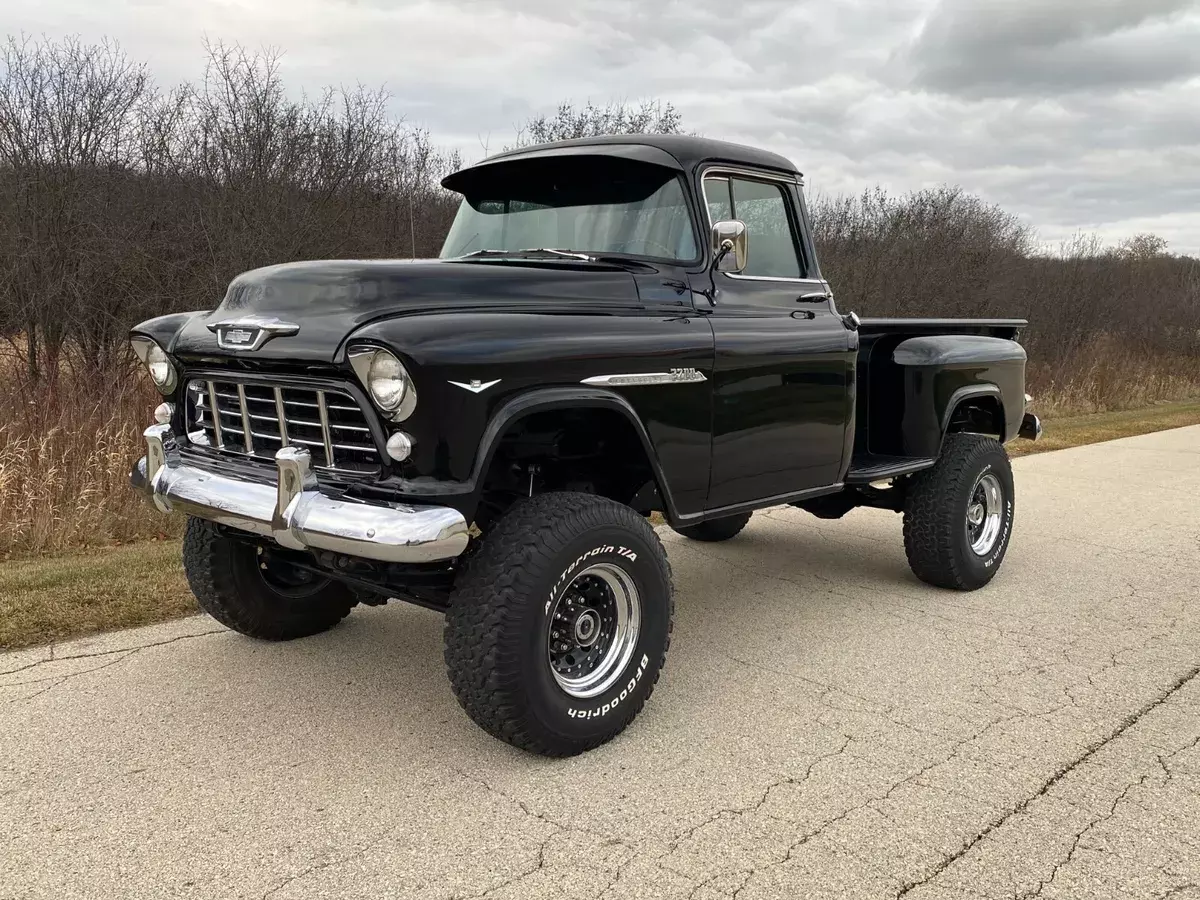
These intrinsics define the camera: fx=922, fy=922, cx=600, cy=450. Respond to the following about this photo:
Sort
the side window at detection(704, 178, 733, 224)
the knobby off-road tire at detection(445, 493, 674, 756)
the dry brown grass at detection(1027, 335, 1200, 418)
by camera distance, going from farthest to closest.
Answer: the dry brown grass at detection(1027, 335, 1200, 418), the side window at detection(704, 178, 733, 224), the knobby off-road tire at detection(445, 493, 674, 756)

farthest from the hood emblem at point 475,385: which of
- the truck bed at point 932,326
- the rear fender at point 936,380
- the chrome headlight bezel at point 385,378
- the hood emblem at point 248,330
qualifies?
the rear fender at point 936,380

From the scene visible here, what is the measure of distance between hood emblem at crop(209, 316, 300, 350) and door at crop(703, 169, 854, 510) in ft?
5.63

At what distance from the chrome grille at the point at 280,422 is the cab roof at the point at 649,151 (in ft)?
5.45

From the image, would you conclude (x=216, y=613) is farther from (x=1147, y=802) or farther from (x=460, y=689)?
(x=1147, y=802)

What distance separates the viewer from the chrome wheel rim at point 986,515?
5.61 meters

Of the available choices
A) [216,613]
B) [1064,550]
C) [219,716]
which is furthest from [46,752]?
[1064,550]

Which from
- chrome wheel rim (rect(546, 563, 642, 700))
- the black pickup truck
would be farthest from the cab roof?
chrome wheel rim (rect(546, 563, 642, 700))

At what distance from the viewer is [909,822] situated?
2879 millimetres

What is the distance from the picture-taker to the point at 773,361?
4.13m

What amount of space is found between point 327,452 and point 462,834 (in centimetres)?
130

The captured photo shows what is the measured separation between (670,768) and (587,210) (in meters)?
2.38

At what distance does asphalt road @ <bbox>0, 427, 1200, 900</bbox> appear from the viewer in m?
2.60

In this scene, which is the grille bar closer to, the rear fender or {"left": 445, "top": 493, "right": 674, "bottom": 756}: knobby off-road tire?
{"left": 445, "top": 493, "right": 674, "bottom": 756}: knobby off-road tire

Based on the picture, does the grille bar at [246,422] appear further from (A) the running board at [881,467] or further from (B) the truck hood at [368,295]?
(A) the running board at [881,467]
